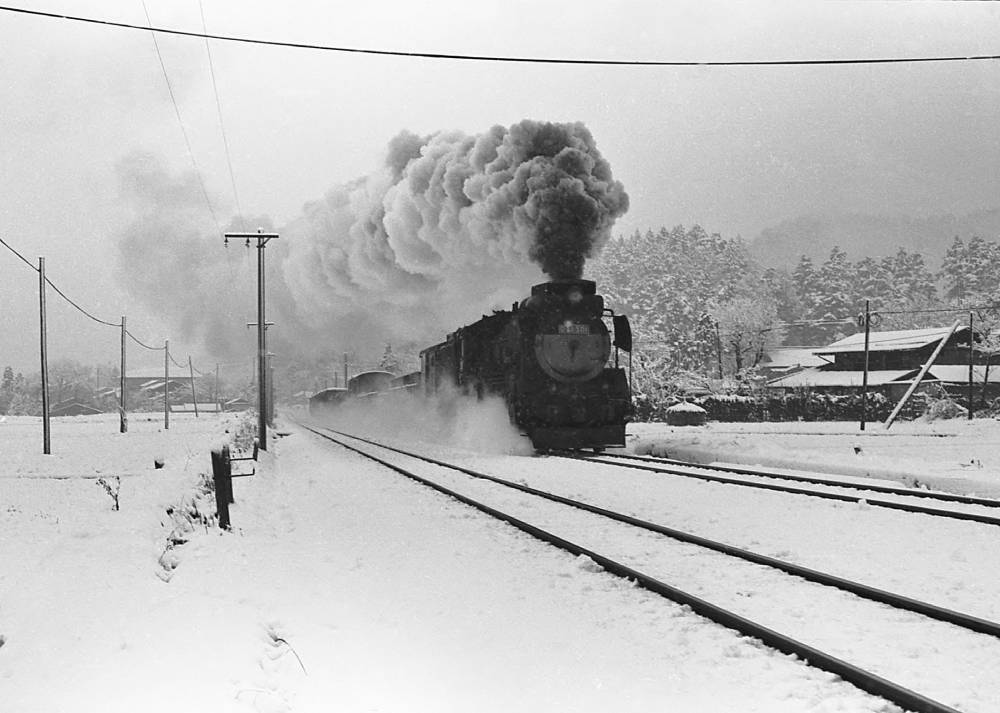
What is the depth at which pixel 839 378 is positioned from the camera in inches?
2304

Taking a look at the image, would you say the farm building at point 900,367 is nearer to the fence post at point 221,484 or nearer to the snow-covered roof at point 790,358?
the snow-covered roof at point 790,358

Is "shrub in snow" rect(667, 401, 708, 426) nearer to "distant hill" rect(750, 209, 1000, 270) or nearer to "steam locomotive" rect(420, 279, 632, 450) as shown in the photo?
"steam locomotive" rect(420, 279, 632, 450)

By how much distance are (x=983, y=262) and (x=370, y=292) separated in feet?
176

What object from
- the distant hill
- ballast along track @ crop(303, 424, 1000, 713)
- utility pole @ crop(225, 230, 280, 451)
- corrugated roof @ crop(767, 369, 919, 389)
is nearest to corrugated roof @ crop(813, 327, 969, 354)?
corrugated roof @ crop(767, 369, 919, 389)

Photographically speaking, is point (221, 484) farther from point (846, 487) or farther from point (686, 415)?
point (686, 415)

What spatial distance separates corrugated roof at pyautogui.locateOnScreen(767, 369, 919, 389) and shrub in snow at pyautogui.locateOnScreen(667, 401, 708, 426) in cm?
723

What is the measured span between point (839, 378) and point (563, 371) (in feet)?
138

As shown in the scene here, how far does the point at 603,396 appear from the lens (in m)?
21.8

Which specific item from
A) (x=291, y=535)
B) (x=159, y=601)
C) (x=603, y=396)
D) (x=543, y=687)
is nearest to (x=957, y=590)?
(x=543, y=687)

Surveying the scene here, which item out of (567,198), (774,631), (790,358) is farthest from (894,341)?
(774,631)

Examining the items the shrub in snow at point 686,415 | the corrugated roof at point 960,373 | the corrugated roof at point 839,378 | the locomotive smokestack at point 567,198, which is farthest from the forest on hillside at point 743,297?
the locomotive smokestack at point 567,198

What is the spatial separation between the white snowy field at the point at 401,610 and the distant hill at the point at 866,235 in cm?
6793

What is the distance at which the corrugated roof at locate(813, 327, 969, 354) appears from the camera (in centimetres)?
5753

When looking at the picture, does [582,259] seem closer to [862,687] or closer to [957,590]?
[957,590]
